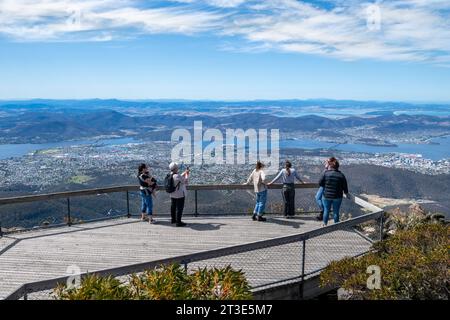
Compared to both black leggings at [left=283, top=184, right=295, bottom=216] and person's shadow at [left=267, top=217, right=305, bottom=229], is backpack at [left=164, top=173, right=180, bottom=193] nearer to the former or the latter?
person's shadow at [left=267, top=217, right=305, bottom=229]

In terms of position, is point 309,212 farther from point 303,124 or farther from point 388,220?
point 303,124

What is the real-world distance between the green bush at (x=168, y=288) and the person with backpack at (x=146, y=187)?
590 cm

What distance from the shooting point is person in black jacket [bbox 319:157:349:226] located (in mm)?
9914

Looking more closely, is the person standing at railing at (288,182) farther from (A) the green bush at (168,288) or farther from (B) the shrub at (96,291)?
(B) the shrub at (96,291)

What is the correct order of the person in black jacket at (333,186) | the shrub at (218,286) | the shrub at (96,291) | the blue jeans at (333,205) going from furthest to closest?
1. the blue jeans at (333,205)
2. the person in black jacket at (333,186)
3. the shrub at (218,286)
4. the shrub at (96,291)

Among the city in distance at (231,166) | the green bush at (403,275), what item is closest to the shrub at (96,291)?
the green bush at (403,275)

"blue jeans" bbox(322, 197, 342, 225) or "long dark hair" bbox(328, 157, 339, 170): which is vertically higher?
"long dark hair" bbox(328, 157, 339, 170)

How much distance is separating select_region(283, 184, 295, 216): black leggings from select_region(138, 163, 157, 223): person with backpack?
3.27 meters

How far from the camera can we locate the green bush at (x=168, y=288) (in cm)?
439

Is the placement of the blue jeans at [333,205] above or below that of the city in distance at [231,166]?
above

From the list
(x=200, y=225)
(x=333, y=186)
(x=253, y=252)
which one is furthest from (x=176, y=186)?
(x=333, y=186)

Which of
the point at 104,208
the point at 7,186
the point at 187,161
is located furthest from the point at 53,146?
the point at 187,161

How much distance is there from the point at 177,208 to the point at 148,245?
5.25 feet

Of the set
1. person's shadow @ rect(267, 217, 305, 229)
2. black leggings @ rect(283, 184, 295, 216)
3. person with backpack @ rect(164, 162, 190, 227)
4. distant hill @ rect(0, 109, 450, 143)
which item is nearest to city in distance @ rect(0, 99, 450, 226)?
distant hill @ rect(0, 109, 450, 143)
